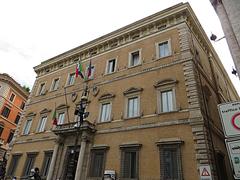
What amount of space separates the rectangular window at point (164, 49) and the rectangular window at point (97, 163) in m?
9.15

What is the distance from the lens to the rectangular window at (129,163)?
481 inches

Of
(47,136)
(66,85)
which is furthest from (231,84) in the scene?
(47,136)

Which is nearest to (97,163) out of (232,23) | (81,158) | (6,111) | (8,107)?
(81,158)

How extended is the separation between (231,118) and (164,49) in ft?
45.2

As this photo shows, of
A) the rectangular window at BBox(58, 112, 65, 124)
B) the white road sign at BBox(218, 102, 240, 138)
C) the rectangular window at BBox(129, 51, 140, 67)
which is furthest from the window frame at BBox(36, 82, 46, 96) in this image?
the white road sign at BBox(218, 102, 240, 138)

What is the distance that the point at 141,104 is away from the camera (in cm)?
1423

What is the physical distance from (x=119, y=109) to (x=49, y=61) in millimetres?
14361

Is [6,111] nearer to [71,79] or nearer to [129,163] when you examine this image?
[71,79]

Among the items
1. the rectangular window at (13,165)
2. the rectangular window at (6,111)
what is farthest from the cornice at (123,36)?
the rectangular window at (6,111)

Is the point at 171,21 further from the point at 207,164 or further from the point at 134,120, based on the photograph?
the point at 207,164

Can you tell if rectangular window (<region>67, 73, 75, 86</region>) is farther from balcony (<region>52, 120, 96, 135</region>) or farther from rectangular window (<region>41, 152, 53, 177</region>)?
rectangular window (<region>41, 152, 53, 177</region>)

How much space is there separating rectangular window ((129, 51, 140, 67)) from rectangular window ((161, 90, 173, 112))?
4.62m

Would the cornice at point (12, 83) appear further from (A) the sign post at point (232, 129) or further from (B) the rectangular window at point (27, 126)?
(A) the sign post at point (232, 129)

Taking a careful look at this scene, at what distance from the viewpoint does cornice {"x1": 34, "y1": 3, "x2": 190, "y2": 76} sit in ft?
54.8
